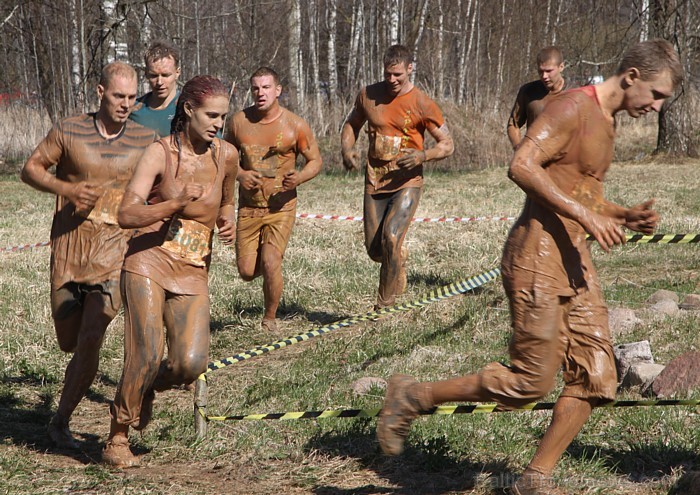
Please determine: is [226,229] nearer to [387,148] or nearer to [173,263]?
[173,263]

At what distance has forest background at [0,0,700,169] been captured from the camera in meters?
20.0

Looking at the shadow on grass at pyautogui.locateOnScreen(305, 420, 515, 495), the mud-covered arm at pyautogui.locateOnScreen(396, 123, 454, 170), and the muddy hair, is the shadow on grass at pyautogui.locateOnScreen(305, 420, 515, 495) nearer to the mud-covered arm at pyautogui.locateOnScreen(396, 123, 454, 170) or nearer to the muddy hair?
the muddy hair

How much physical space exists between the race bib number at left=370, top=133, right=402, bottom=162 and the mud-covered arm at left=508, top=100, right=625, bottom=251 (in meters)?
4.09

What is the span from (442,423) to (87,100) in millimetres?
16800

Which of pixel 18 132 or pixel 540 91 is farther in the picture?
pixel 18 132

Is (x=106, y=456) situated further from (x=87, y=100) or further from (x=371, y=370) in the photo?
(x=87, y=100)

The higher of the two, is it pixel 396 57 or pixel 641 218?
pixel 396 57

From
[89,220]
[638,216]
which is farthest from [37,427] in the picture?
[638,216]

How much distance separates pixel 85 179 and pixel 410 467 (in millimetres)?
2490

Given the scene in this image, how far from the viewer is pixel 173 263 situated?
15.9 feet

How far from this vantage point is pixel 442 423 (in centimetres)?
525

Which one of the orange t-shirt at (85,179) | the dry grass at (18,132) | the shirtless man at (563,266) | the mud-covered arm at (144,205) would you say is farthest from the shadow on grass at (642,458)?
the dry grass at (18,132)

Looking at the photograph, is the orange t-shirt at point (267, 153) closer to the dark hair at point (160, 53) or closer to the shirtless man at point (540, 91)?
the dark hair at point (160, 53)

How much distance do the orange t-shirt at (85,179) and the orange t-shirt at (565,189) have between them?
250 centimetres
